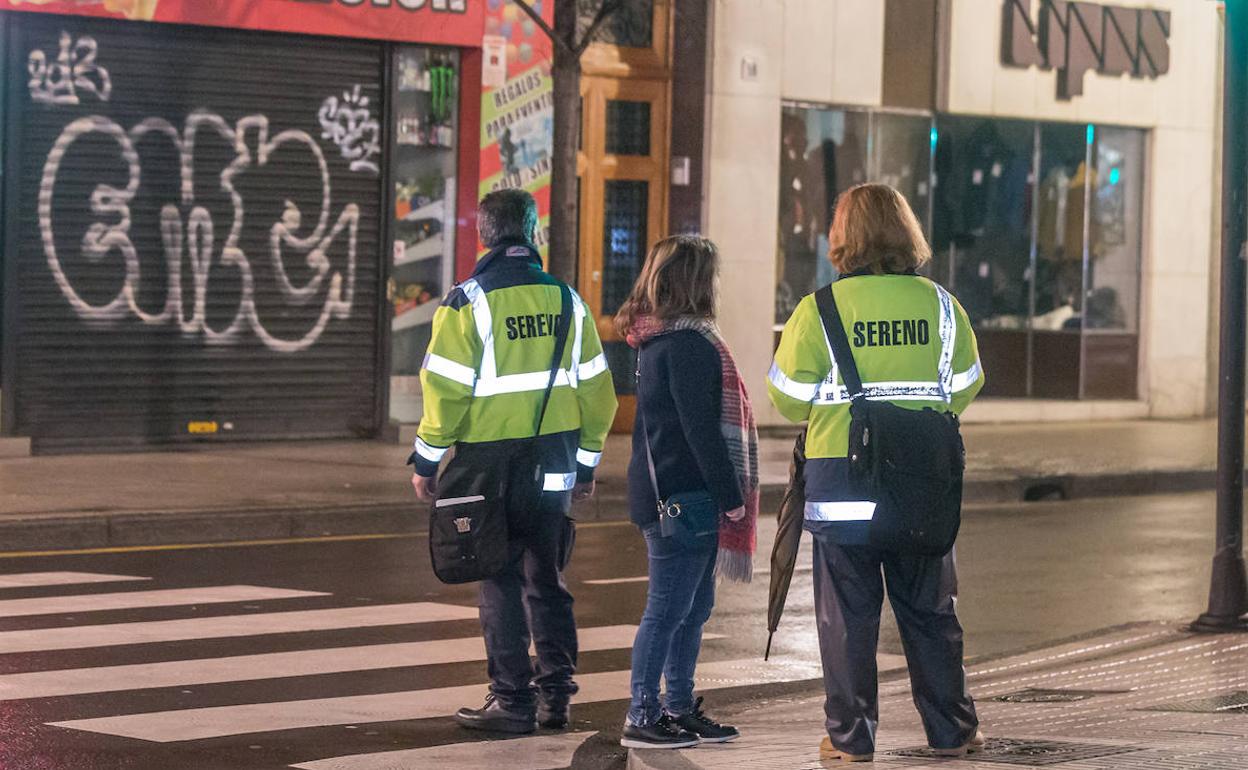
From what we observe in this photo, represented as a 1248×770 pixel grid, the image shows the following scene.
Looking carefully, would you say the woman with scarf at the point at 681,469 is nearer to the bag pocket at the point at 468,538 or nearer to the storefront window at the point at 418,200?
the bag pocket at the point at 468,538

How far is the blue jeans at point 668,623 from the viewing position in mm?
7930

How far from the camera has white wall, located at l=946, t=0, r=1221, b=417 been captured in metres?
25.6

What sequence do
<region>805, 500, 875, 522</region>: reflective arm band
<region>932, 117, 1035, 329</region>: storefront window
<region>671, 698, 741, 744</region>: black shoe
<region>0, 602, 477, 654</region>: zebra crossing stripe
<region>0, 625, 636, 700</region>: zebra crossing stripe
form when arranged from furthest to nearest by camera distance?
<region>932, 117, 1035, 329</region>: storefront window, <region>0, 602, 477, 654</region>: zebra crossing stripe, <region>0, 625, 636, 700</region>: zebra crossing stripe, <region>671, 698, 741, 744</region>: black shoe, <region>805, 500, 875, 522</region>: reflective arm band

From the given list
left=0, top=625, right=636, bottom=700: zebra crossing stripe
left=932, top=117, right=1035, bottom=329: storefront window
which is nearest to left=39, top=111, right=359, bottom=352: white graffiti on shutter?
left=932, top=117, right=1035, bottom=329: storefront window

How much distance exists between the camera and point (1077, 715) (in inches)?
338

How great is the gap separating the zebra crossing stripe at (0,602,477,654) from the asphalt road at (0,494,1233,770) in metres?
0.02

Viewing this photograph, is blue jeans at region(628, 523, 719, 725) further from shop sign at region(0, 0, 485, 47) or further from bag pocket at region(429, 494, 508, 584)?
shop sign at region(0, 0, 485, 47)

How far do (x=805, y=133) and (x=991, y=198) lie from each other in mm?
2866

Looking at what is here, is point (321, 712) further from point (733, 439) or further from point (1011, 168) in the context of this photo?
point (1011, 168)

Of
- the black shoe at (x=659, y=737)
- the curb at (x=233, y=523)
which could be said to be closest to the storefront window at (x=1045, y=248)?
the curb at (x=233, y=523)

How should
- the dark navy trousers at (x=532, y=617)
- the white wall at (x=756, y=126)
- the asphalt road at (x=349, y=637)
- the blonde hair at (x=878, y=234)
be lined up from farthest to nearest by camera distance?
the white wall at (x=756, y=126), the dark navy trousers at (x=532, y=617), the asphalt road at (x=349, y=637), the blonde hair at (x=878, y=234)

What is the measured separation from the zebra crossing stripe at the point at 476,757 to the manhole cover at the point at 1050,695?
2.05 m

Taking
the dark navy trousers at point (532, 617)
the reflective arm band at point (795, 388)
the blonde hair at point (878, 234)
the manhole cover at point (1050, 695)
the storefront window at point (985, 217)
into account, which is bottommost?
the manhole cover at point (1050, 695)

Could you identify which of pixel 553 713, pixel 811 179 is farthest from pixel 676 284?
pixel 811 179
